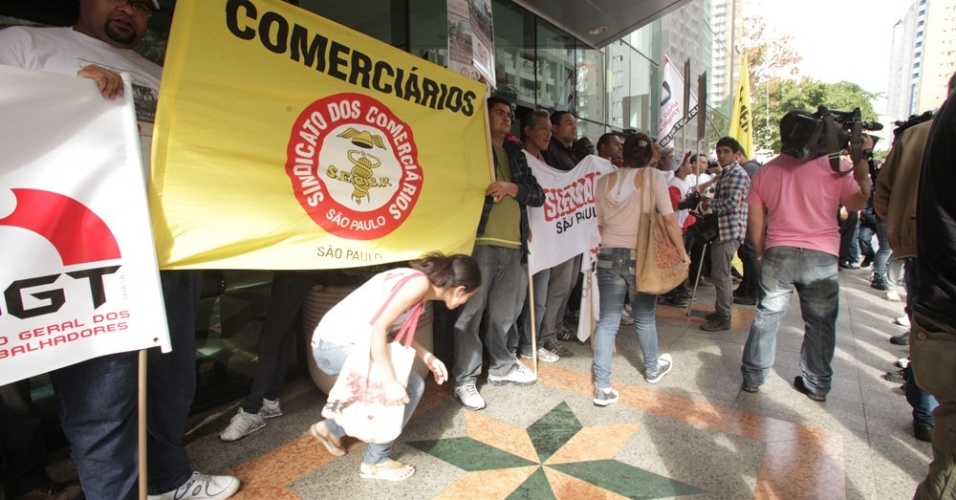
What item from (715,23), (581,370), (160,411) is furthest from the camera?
(715,23)

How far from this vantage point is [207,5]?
188 cm

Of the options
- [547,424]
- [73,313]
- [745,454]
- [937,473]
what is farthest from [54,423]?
[937,473]

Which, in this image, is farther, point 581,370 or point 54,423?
point 581,370

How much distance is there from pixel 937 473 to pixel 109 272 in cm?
274

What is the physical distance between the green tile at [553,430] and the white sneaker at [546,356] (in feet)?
2.66

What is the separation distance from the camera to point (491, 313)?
3.43 m

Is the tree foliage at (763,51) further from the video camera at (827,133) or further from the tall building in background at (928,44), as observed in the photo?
the video camera at (827,133)

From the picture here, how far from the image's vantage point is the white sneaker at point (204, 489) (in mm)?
2225

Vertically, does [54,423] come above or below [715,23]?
below

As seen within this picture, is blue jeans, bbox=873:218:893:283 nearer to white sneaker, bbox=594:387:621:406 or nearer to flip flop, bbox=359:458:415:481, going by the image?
white sneaker, bbox=594:387:621:406

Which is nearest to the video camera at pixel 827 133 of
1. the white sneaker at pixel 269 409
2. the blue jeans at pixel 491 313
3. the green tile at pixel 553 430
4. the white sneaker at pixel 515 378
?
the blue jeans at pixel 491 313

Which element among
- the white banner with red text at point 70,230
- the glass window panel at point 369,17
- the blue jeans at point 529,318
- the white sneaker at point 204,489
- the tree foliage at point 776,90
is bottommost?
the white sneaker at point 204,489

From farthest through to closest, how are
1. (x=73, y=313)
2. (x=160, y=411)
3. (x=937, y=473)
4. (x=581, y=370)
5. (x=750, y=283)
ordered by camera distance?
(x=750, y=283)
(x=581, y=370)
(x=160, y=411)
(x=73, y=313)
(x=937, y=473)

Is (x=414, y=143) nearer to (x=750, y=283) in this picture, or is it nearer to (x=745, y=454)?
(x=745, y=454)
